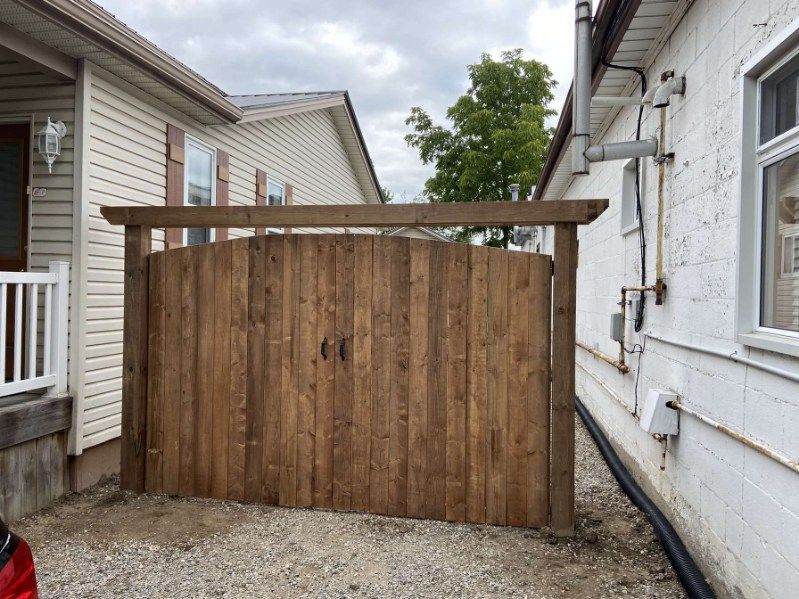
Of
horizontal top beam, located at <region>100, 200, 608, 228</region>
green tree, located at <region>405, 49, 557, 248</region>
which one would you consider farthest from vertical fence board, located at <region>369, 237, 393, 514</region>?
green tree, located at <region>405, 49, 557, 248</region>

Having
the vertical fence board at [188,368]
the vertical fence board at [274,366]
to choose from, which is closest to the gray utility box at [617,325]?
the vertical fence board at [274,366]

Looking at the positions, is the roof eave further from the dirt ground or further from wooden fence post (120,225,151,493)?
the dirt ground

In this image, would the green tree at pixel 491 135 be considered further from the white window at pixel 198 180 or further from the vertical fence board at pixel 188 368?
the vertical fence board at pixel 188 368

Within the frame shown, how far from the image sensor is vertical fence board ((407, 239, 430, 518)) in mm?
4012

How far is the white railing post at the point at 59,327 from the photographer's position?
434 cm

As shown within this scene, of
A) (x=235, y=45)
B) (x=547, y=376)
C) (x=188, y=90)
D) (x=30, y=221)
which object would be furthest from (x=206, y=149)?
(x=235, y=45)

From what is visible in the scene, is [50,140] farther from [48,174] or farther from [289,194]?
[289,194]

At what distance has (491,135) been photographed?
74.5 ft

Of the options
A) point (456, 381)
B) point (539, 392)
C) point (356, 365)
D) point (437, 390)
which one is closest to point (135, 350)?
point (356, 365)

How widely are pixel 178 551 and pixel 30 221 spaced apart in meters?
2.84

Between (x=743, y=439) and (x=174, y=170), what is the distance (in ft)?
17.4

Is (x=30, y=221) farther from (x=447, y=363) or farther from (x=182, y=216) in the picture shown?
(x=447, y=363)

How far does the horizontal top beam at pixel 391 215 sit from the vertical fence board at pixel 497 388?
294 mm

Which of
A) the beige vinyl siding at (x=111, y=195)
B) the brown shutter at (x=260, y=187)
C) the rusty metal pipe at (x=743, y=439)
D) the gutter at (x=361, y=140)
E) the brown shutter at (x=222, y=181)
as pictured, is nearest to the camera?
the rusty metal pipe at (x=743, y=439)
